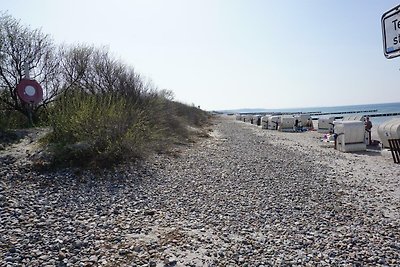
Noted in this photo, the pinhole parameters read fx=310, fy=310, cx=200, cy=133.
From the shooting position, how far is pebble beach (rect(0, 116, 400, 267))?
4.96 meters

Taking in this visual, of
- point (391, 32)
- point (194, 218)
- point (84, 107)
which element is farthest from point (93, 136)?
point (391, 32)

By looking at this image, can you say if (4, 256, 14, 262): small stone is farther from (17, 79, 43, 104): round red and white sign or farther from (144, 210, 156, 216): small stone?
(17, 79, 43, 104): round red and white sign

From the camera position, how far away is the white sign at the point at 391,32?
1.74 m

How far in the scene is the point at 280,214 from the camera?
716 centimetres

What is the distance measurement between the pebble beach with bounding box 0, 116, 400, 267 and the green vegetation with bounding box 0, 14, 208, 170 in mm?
1089

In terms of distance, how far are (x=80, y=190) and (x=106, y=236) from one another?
3.09 metres

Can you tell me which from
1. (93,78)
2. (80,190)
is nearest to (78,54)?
(93,78)

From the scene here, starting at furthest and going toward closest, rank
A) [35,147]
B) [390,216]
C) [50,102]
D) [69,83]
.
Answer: [69,83], [50,102], [35,147], [390,216]

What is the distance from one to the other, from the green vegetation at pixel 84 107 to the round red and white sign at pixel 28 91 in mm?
889

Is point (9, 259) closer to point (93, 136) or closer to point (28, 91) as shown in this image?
point (93, 136)

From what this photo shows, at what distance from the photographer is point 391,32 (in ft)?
5.91

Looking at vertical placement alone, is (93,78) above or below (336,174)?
above

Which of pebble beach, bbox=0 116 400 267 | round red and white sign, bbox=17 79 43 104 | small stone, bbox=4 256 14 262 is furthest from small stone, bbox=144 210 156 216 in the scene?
round red and white sign, bbox=17 79 43 104

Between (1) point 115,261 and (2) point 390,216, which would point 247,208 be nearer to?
(2) point 390,216
